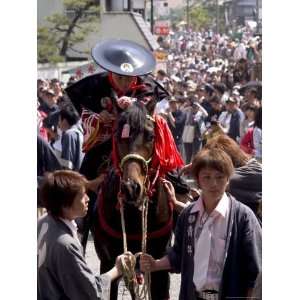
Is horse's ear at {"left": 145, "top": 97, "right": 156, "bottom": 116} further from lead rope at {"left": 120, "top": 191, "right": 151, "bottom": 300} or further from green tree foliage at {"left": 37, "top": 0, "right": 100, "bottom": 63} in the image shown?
green tree foliage at {"left": 37, "top": 0, "right": 100, "bottom": 63}

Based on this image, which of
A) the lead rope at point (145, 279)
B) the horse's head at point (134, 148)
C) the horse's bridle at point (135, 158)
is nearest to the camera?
the lead rope at point (145, 279)

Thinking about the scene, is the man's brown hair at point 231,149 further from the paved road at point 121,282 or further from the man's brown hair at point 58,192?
the paved road at point 121,282

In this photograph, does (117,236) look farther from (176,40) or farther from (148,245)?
(176,40)

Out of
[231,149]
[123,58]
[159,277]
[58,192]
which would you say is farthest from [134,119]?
[58,192]

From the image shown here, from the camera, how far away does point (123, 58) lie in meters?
6.99

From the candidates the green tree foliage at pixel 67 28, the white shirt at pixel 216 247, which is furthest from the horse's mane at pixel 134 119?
the green tree foliage at pixel 67 28

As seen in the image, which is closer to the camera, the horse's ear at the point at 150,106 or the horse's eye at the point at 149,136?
the horse's eye at the point at 149,136

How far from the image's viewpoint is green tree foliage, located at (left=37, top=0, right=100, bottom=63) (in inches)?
1057

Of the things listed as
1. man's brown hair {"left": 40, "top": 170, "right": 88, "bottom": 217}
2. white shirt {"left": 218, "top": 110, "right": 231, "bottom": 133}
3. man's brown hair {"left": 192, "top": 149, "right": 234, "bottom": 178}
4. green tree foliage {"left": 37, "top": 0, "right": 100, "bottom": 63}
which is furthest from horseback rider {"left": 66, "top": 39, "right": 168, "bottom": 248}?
green tree foliage {"left": 37, "top": 0, "right": 100, "bottom": 63}

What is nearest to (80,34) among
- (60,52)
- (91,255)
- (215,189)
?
(60,52)

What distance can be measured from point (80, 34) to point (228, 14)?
28292 mm

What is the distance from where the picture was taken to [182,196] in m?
6.88

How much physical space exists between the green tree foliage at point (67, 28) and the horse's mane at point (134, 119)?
2008 cm

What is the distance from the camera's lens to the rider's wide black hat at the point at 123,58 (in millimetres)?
6879
